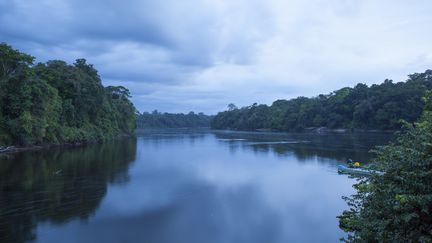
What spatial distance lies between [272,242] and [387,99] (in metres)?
69.4

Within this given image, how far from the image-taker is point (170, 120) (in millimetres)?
155875

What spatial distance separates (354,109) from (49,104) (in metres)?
68.0

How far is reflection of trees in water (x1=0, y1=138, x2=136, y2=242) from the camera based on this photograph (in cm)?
1189

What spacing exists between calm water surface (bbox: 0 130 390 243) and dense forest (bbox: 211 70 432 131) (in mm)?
37098

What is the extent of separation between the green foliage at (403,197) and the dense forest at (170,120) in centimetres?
14207

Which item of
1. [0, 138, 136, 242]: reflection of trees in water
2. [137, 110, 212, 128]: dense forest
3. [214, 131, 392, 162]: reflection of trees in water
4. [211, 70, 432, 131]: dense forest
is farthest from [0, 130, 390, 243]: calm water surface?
[137, 110, 212, 128]: dense forest

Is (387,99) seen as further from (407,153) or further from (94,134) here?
(407,153)

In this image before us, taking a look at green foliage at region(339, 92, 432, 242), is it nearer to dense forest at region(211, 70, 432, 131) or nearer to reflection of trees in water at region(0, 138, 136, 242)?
reflection of trees in water at region(0, 138, 136, 242)

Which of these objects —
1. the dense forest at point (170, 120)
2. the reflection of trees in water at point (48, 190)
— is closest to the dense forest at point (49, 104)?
the reflection of trees in water at point (48, 190)

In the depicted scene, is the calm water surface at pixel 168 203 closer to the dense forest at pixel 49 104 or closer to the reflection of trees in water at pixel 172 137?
the dense forest at pixel 49 104

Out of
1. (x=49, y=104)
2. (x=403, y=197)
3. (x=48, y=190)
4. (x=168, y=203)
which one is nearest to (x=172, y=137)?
(x=49, y=104)

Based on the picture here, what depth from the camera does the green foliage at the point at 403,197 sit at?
18.6 feet

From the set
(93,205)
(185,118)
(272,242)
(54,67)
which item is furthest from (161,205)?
(185,118)

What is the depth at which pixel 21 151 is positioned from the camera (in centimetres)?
3334
